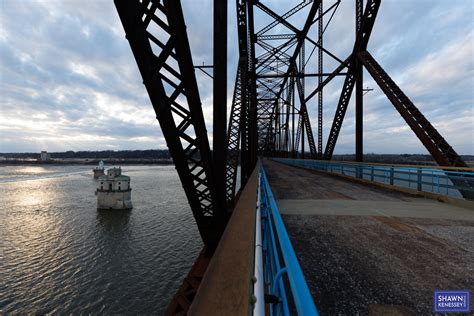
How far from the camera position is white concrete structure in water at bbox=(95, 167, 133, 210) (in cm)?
3488

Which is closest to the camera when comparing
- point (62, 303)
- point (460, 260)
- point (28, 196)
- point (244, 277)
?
point (244, 277)

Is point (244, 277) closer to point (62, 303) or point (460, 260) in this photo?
point (460, 260)

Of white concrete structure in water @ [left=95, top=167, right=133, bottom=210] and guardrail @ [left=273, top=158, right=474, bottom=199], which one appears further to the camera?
white concrete structure in water @ [left=95, top=167, right=133, bottom=210]

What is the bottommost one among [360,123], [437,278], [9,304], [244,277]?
[9,304]

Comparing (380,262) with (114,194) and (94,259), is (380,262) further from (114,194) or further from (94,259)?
(114,194)

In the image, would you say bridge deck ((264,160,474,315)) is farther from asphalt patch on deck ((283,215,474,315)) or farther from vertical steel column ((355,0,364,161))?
vertical steel column ((355,0,364,161))

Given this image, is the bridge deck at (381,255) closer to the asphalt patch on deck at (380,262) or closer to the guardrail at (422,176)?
the asphalt patch on deck at (380,262)

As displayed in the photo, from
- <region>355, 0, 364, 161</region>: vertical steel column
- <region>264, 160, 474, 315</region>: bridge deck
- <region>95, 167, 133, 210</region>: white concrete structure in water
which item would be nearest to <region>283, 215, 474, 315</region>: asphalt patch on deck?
<region>264, 160, 474, 315</region>: bridge deck

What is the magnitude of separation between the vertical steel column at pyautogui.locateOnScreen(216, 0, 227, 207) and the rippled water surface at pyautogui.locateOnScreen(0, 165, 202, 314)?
482 inches

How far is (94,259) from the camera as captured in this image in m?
18.4

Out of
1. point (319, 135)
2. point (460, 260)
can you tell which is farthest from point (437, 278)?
point (319, 135)

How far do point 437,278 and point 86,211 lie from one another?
132 feet

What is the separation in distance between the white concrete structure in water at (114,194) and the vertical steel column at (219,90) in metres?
35.8

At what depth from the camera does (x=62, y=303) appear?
527 inches
